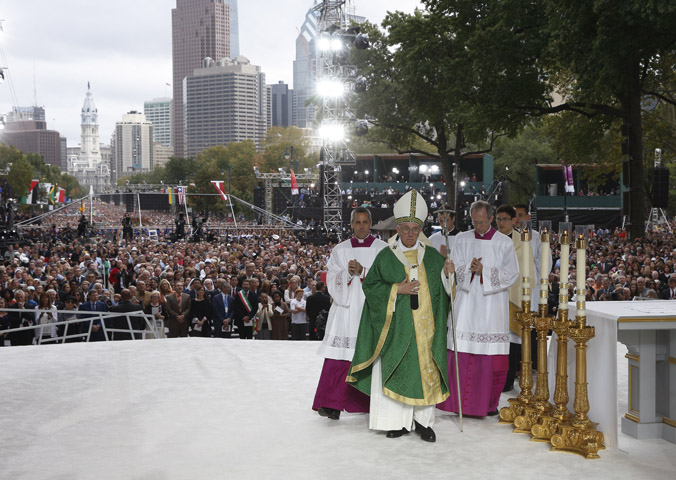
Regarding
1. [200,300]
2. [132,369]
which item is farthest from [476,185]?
[132,369]

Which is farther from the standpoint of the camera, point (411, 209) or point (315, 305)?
point (315, 305)

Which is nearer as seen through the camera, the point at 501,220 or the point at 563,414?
the point at 563,414

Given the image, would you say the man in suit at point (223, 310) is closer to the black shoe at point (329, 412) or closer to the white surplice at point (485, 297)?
the black shoe at point (329, 412)

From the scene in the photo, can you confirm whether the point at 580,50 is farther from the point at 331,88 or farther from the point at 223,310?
the point at 331,88

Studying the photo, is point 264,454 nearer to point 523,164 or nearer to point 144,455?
point 144,455

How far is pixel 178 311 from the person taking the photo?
1157cm

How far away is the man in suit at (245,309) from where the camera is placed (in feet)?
37.7

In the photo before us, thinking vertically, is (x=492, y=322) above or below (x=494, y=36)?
below

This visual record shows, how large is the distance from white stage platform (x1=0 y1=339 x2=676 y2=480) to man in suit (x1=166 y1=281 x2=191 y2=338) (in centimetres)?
286

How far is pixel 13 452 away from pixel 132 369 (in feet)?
9.97

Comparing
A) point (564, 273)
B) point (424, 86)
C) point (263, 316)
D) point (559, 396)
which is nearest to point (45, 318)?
point (263, 316)

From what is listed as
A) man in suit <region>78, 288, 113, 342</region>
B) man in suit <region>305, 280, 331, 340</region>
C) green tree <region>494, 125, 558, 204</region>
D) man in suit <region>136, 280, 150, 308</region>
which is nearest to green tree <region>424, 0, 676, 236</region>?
man in suit <region>305, 280, 331, 340</region>

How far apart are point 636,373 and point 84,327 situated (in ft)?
30.0

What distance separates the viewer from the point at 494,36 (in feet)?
66.5
